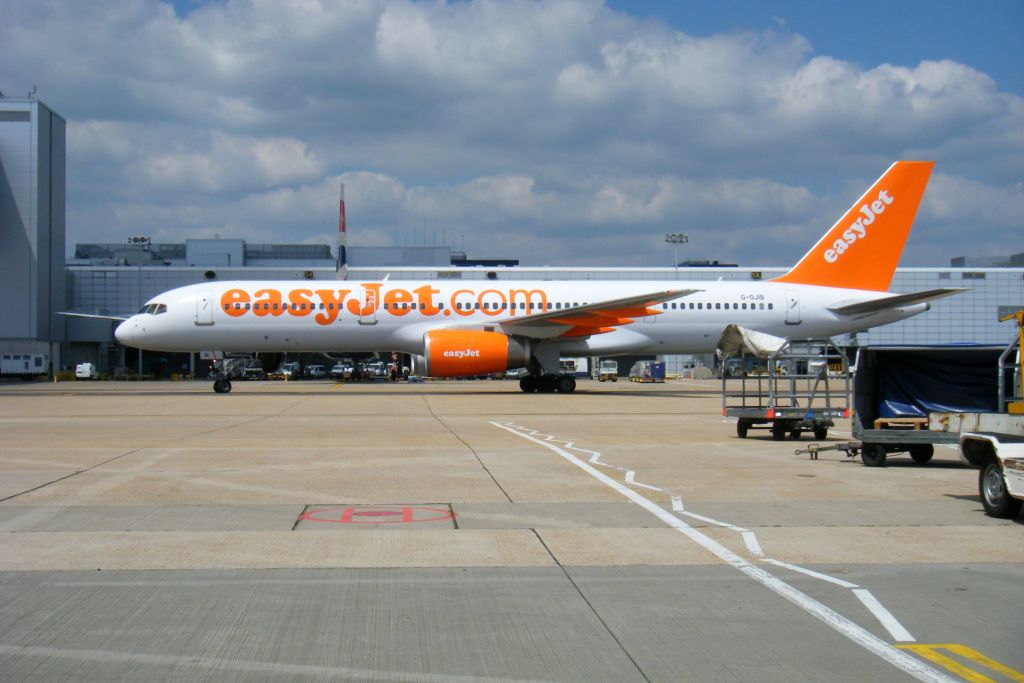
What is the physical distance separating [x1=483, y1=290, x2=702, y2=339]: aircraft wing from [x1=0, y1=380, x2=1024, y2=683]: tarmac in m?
19.4

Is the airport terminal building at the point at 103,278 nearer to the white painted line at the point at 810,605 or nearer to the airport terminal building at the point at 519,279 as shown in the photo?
the airport terminal building at the point at 519,279

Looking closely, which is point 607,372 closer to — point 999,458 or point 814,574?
point 999,458

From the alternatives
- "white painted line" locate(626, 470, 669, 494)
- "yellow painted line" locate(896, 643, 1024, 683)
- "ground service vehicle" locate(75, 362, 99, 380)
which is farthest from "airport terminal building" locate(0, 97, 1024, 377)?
"yellow painted line" locate(896, 643, 1024, 683)

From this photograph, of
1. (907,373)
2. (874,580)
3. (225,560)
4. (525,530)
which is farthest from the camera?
(907,373)

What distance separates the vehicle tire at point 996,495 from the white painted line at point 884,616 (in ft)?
11.4

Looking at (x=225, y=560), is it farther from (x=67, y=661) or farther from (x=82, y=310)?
(x=82, y=310)

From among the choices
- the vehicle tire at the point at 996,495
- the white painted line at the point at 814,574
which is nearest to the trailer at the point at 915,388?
the vehicle tire at the point at 996,495

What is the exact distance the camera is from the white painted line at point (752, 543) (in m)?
8.05

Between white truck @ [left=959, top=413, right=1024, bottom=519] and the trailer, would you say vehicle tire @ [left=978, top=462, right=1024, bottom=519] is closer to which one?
white truck @ [left=959, top=413, right=1024, bottom=519]

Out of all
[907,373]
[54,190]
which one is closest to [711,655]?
[907,373]

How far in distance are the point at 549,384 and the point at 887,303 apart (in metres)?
13.3

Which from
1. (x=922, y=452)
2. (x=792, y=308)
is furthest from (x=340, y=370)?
(x=922, y=452)

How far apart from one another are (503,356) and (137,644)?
97.2 ft

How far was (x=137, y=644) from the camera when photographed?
18.2 ft
